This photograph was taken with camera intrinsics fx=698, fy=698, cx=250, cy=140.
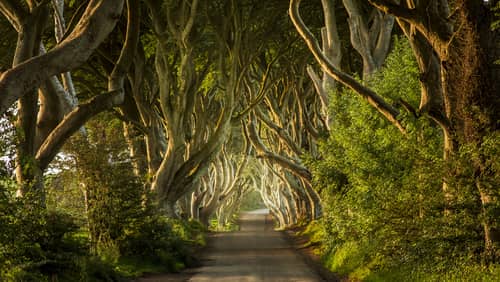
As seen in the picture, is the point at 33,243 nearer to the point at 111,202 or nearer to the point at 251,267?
the point at 111,202

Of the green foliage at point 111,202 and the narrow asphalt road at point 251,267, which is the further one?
the green foliage at point 111,202

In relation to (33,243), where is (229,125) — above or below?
above

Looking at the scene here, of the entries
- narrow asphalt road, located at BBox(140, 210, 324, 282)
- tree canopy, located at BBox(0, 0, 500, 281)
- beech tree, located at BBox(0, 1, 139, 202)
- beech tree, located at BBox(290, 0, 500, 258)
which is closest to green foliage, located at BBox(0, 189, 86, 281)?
tree canopy, located at BBox(0, 0, 500, 281)

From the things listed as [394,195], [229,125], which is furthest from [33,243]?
[229,125]

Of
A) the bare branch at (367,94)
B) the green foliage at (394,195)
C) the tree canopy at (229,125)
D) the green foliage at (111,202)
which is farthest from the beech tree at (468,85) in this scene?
the green foliage at (111,202)

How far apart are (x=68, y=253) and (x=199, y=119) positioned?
19.4 meters

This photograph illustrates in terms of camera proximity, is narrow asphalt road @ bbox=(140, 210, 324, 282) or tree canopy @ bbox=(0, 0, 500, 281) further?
narrow asphalt road @ bbox=(140, 210, 324, 282)

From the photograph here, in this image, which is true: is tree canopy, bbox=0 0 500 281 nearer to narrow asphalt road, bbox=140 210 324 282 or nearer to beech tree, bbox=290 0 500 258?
beech tree, bbox=290 0 500 258

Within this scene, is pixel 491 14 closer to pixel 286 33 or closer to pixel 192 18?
pixel 192 18

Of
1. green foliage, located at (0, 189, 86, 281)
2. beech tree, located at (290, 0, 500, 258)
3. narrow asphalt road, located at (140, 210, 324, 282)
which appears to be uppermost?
beech tree, located at (290, 0, 500, 258)

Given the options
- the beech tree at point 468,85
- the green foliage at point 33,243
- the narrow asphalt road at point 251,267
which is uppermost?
the beech tree at point 468,85

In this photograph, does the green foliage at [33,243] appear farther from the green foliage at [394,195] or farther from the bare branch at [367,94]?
the bare branch at [367,94]

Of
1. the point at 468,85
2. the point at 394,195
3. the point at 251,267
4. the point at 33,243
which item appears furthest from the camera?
the point at 251,267

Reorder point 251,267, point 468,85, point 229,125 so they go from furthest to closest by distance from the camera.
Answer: point 229,125
point 251,267
point 468,85
